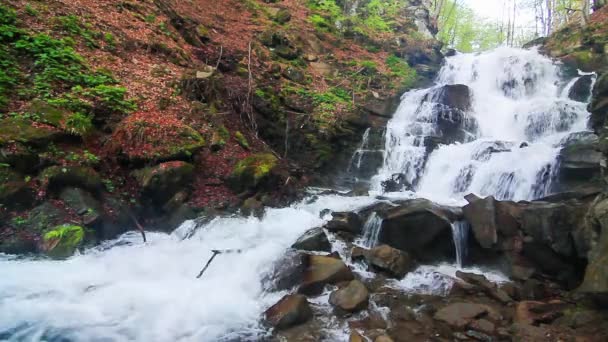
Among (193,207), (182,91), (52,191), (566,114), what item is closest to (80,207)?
(52,191)

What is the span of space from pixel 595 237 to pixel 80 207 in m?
8.47

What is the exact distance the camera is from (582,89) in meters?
13.5

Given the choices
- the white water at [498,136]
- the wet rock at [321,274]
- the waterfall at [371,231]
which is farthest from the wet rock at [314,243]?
the white water at [498,136]

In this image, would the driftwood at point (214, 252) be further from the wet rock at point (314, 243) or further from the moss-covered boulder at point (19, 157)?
the moss-covered boulder at point (19, 157)

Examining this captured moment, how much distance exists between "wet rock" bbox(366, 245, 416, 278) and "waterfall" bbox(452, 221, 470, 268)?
1.05 m

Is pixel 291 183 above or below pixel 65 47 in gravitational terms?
below

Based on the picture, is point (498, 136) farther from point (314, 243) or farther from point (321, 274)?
point (321, 274)

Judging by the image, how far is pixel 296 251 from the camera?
707 centimetres

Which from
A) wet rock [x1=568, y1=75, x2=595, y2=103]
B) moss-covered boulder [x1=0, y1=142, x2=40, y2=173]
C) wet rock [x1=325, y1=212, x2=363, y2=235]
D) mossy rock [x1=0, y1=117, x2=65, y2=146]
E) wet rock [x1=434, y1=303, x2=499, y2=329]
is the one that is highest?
wet rock [x1=568, y1=75, x2=595, y2=103]

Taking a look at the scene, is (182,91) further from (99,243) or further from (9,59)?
(99,243)

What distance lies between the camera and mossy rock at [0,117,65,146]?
6.55 m

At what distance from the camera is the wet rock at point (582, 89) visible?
13375 mm

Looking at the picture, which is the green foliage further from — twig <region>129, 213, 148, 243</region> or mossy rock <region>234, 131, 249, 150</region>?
twig <region>129, 213, 148, 243</region>

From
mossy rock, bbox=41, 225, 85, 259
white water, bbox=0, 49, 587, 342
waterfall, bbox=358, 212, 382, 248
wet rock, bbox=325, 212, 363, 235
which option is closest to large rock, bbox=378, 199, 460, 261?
waterfall, bbox=358, 212, 382, 248
